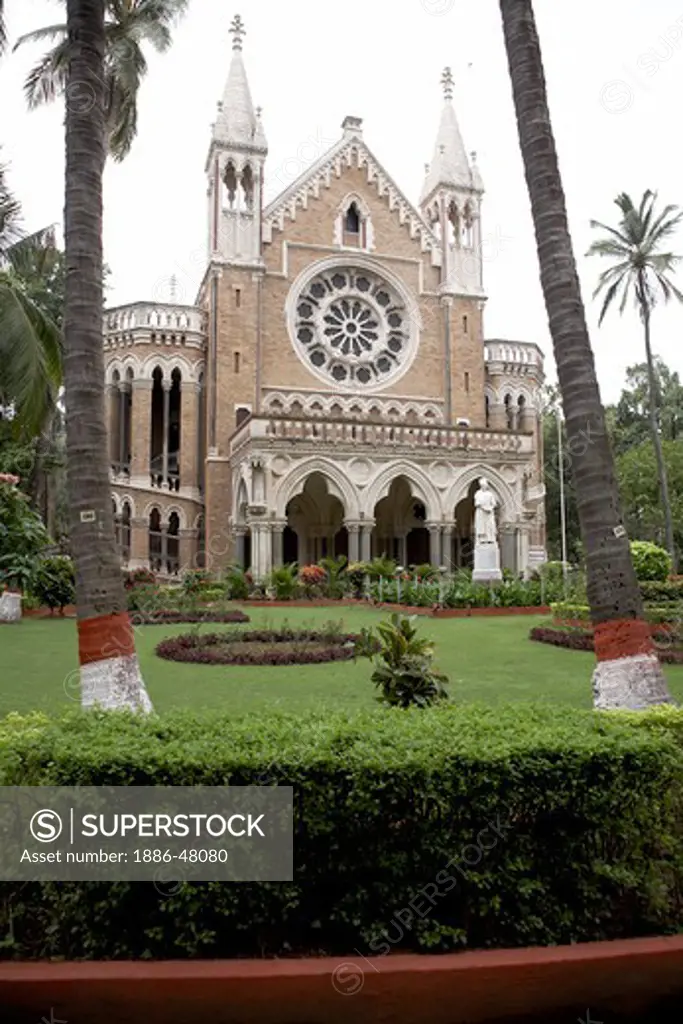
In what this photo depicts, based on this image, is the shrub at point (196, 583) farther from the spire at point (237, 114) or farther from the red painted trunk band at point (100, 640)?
the spire at point (237, 114)

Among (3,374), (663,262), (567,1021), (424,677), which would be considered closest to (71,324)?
(424,677)

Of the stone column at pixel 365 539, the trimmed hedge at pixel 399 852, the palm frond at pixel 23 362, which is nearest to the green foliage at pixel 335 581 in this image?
the stone column at pixel 365 539

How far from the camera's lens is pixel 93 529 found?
730cm

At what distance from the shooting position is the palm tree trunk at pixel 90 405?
722 cm

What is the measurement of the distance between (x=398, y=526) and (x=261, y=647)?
2204 cm

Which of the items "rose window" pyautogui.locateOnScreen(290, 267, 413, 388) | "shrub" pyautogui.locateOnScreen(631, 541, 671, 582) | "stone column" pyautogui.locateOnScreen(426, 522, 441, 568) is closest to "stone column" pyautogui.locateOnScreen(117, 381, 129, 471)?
"rose window" pyautogui.locateOnScreen(290, 267, 413, 388)

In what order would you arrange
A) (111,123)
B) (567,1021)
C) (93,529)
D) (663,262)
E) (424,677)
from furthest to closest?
(663,262)
(111,123)
(424,677)
(93,529)
(567,1021)

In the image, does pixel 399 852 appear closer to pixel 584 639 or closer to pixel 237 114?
pixel 584 639

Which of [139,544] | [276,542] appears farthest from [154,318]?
[276,542]

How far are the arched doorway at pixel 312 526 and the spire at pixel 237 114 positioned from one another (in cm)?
1496

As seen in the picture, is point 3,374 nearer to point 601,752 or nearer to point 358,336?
point 601,752

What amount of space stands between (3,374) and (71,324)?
7.69 metres

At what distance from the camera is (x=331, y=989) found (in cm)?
349

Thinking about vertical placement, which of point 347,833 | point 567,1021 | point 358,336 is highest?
point 358,336
